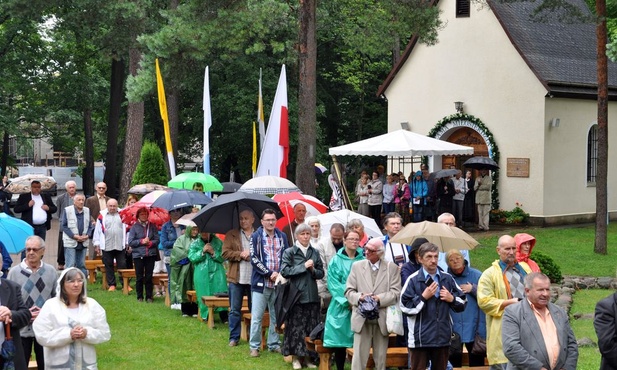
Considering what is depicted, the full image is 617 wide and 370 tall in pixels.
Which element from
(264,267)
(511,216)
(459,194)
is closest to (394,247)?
(264,267)

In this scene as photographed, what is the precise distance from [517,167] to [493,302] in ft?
68.5

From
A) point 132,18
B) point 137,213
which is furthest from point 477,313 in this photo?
point 132,18

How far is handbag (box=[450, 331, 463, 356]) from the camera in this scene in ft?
35.5

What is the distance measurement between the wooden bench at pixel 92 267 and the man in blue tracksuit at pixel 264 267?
7.82 meters

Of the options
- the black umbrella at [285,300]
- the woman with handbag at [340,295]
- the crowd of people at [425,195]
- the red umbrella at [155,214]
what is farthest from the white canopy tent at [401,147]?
the woman with handbag at [340,295]

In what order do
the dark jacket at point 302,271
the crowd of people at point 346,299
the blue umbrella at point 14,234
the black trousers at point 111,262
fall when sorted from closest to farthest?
the crowd of people at point 346,299 < the blue umbrella at point 14,234 < the dark jacket at point 302,271 < the black trousers at point 111,262

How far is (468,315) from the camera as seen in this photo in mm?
11062

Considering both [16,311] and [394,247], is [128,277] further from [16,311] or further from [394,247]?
[16,311]

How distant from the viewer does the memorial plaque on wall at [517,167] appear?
30.0 meters

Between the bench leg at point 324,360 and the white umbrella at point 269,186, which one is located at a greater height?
the white umbrella at point 269,186

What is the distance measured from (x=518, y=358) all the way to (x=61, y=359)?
4.00m

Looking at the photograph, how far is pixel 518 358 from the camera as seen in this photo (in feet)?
27.3

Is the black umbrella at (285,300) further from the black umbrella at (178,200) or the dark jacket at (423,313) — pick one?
the black umbrella at (178,200)

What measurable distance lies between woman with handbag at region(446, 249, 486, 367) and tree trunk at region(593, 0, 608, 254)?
1350 centimetres
